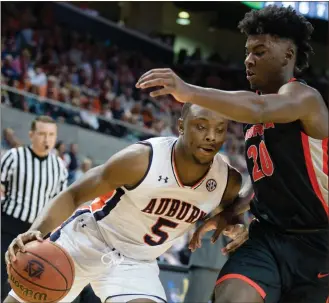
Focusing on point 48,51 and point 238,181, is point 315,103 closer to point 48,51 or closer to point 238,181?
point 238,181

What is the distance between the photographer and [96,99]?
12500 mm

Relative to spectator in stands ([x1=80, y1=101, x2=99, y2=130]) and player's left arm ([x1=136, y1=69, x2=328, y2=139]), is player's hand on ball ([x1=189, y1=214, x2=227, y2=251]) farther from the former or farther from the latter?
spectator in stands ([x1=80, y1=101, x2=99, y2=130])

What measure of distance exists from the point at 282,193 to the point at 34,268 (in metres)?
1.20

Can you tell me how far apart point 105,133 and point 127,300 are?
830 centimetres

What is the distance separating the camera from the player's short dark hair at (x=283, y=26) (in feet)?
10.8

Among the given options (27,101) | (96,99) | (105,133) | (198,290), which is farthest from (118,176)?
(96,99)

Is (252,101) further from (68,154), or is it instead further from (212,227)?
(68,154)

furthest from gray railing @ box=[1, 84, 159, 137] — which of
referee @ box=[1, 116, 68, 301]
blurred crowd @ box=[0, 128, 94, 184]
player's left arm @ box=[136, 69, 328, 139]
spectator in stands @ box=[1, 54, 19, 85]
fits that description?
player's left arm @ box=[136, 69, 328, 139]

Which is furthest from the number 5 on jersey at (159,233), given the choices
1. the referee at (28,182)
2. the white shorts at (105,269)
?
the referee at (28,182)

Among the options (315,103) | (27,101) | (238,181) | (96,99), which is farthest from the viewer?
(96,99)

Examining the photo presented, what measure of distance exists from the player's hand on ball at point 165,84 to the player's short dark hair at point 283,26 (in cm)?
83

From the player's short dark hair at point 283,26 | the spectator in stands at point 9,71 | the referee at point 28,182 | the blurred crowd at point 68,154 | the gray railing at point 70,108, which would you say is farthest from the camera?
the spectator in stands at point 9,71

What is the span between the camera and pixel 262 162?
3250 mm

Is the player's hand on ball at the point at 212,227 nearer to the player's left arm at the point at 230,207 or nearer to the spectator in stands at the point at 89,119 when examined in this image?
the player's left arm at the point at 230,207
